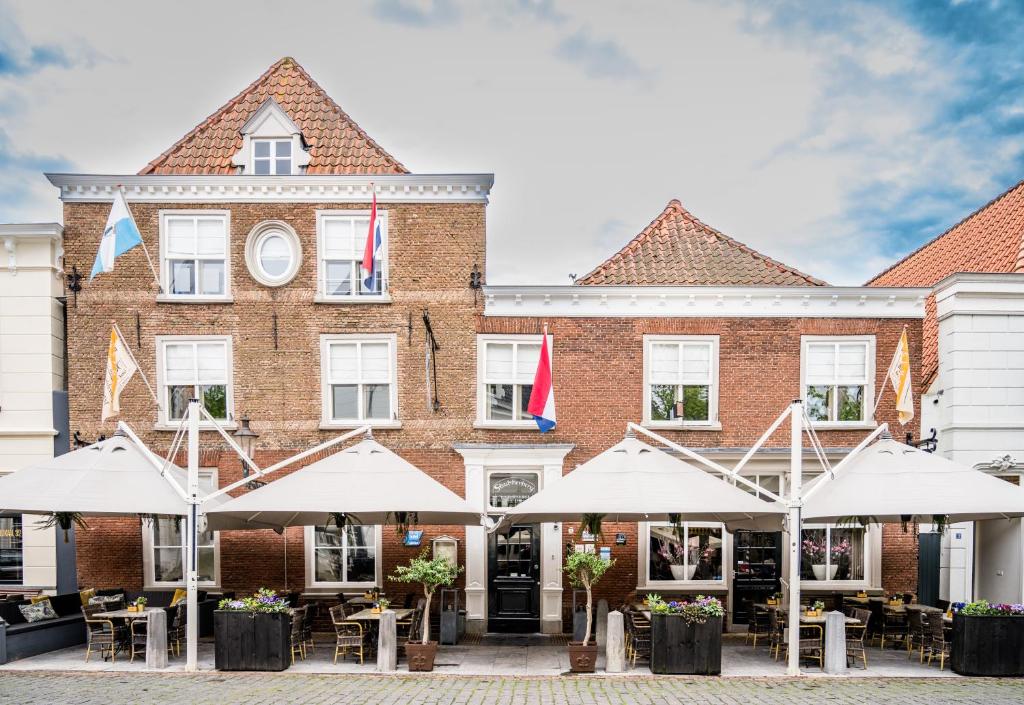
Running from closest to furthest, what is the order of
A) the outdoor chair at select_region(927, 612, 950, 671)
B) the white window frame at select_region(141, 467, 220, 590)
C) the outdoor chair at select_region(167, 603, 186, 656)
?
the outdoor chair at select_region(927, 612, 950, 671) < the outdoor chair at select_region(167, 603, 186, 656) < the white window frame at select_region(141, 467, 220, 590)

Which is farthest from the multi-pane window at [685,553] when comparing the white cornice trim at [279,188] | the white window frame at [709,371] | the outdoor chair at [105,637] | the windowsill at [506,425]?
the outdoor chair at [105,637]

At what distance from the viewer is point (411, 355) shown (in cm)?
1582

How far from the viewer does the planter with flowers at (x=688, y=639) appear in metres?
11.8

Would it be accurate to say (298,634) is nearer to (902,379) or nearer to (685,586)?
(685,586)

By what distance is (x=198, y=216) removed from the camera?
15914 millimetres

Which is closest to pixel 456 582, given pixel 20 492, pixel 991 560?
pixel 20 492

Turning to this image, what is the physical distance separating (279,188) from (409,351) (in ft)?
14.1

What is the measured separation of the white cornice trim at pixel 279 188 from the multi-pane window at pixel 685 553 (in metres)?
7.93

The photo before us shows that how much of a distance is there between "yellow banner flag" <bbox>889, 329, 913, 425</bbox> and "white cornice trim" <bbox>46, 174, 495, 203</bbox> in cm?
867

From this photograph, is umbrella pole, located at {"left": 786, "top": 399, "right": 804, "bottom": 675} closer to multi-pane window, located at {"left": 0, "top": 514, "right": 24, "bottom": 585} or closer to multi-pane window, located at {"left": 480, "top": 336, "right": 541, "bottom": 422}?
multi-pane window, located at {"left": 480, "top": 336, "right": 541, "bottom": 422}

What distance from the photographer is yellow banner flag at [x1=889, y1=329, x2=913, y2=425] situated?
14680 millimetres

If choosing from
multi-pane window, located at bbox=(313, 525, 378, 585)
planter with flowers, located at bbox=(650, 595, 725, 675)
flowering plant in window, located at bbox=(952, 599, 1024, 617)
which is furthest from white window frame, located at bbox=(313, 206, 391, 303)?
flowering plant in window, located at bbox=(952, 599, 1024, 617)

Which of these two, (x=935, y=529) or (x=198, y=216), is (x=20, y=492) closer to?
(x=198, y=216)

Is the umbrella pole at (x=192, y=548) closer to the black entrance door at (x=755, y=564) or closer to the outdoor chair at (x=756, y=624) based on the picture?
the outdoor chair at (x=756, y=624)
